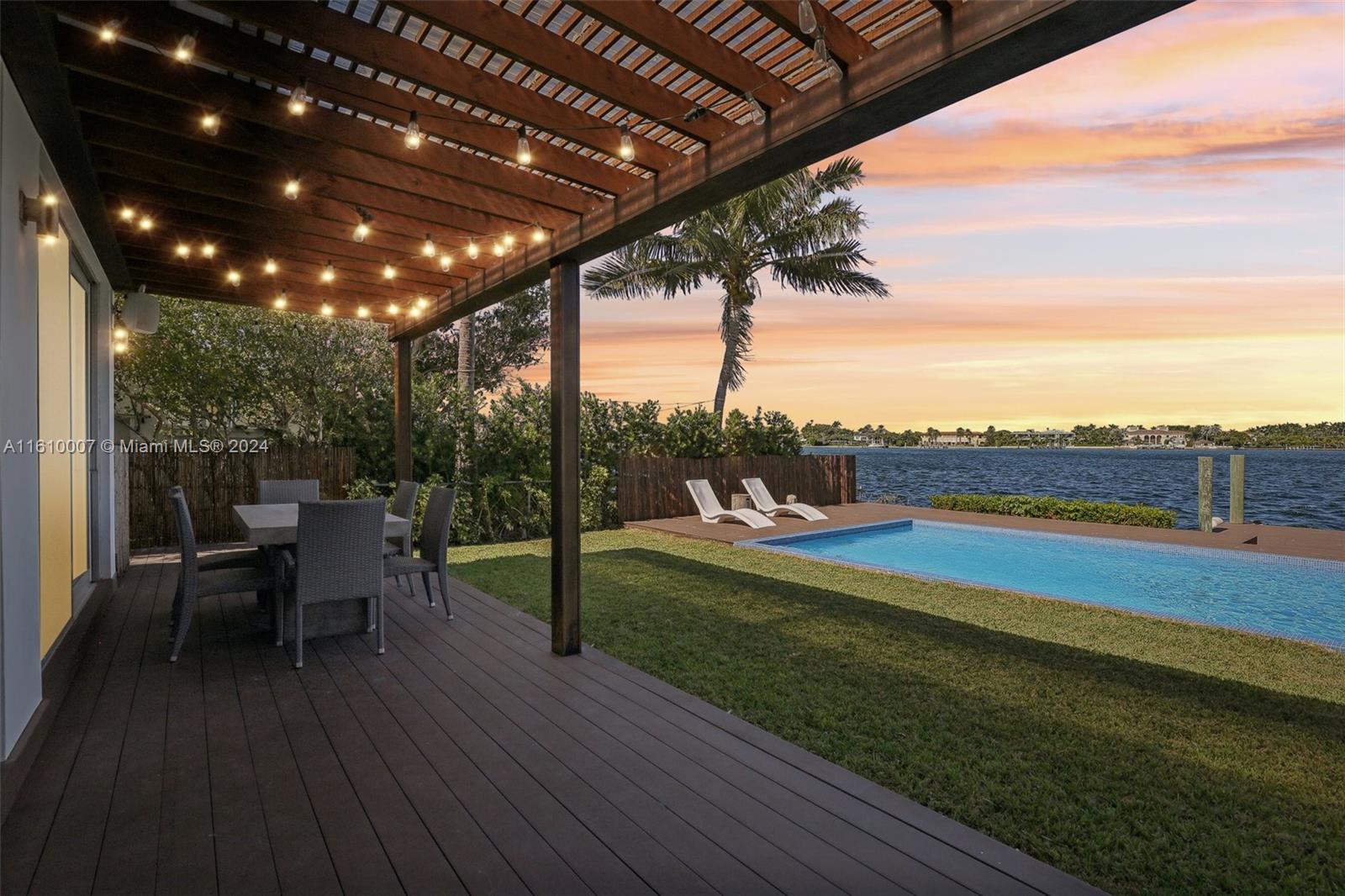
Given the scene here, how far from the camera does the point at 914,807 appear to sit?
259 centimetres

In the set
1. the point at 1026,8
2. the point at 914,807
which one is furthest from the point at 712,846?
the point at 1026,8

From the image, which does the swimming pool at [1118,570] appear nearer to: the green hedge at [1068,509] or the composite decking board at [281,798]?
the green hedge at [1068,509]

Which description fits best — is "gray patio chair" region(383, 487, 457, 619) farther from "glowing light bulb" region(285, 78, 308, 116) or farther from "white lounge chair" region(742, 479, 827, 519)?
"white lounge chair" region(742, 479, 827, 519)

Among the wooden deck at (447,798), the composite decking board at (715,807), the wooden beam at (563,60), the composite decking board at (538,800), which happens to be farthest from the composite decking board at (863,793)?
the wooden beam at (563,60)

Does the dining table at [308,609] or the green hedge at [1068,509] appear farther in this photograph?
the green hedge at [1068,509]

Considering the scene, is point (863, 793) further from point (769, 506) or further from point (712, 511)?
point (769, 506)

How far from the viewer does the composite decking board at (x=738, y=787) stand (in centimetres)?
218

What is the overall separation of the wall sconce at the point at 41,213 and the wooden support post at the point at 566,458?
8.40 feet

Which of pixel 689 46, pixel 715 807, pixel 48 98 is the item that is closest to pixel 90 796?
pixel 715 807

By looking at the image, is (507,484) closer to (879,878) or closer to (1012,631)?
(1012,631)

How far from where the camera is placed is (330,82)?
314 centimetres

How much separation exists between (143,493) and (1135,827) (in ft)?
35.4

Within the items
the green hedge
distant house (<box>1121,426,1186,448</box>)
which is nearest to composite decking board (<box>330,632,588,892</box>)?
the green hedge

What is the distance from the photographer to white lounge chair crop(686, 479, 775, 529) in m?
11.6
